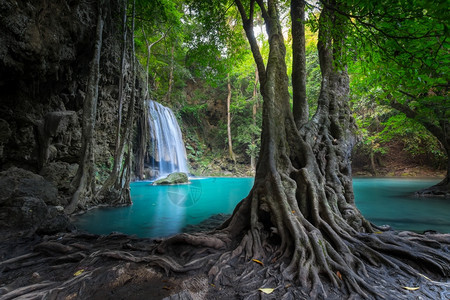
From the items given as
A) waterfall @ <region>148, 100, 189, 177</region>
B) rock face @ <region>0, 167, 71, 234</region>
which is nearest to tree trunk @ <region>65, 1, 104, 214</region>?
rock face @ <region>0, 167, 71, 234</region>

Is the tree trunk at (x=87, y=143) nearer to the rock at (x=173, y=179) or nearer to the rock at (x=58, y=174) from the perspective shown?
the rock at (x=58, y=174)

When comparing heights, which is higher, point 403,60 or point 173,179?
point 403,60

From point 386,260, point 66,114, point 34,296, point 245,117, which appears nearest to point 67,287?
point 34,296

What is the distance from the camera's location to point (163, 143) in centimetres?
1688

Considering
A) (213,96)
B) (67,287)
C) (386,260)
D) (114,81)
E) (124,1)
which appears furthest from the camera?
(213,96)

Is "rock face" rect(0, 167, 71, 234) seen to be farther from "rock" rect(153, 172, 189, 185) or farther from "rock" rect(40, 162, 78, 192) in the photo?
"rock" rect(153, 172, 189, 185)

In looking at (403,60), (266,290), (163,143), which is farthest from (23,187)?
(163,143)

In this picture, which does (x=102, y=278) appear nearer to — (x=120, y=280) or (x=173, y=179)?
(x=120, y=280)

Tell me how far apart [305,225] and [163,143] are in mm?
15556

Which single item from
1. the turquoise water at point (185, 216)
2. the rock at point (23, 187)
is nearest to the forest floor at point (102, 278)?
the rock at point (23, 187)

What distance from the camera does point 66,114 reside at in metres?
5.65

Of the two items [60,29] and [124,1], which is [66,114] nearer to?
[60,29]

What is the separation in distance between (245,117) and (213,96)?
505cm

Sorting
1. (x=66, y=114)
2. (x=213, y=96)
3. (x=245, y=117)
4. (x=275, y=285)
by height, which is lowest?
(x=275, y=285)
